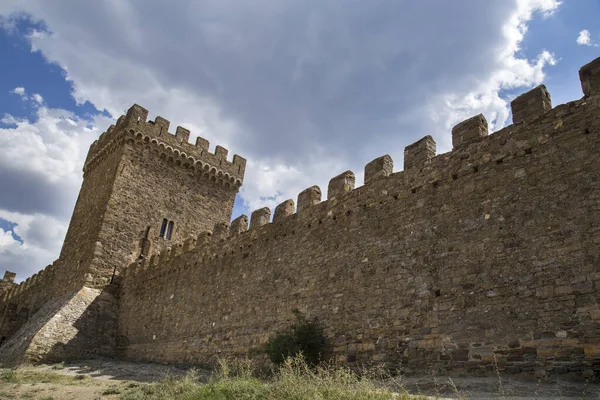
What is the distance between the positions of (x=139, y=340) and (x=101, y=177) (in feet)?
24.0

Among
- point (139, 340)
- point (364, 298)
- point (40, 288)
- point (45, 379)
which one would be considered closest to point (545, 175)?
point (364, 298)

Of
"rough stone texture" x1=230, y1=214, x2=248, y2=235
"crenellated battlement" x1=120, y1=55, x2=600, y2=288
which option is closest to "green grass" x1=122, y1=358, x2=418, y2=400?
"crenellated battlement" x1=120, y1=55, x2=600, y2=288

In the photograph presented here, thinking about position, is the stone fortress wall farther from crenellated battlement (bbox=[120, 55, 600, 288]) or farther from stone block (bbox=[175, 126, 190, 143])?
stone block (bbox=[175, 126, 190, 143])

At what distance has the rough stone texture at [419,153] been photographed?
8.58 m

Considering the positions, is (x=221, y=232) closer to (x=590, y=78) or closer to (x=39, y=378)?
(x=39, y=378)

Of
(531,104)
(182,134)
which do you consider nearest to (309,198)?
(531,104)

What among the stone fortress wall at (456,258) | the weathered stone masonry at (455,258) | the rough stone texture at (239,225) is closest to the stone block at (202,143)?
the rough stone texture at (239,225)

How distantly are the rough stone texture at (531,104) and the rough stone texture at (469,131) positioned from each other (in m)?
0.54

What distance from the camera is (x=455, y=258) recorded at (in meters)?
7.25

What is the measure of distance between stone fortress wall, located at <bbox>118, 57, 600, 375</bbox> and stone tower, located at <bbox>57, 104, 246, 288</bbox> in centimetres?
696

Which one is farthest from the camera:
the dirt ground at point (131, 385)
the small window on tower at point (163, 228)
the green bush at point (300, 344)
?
the small window on tower at point (163, 228)

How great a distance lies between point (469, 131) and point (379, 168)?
195 centimetres

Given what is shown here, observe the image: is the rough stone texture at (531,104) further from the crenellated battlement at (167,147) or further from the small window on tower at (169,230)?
the crenellated battlement at (167,147)

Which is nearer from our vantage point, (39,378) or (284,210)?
(39,378)
